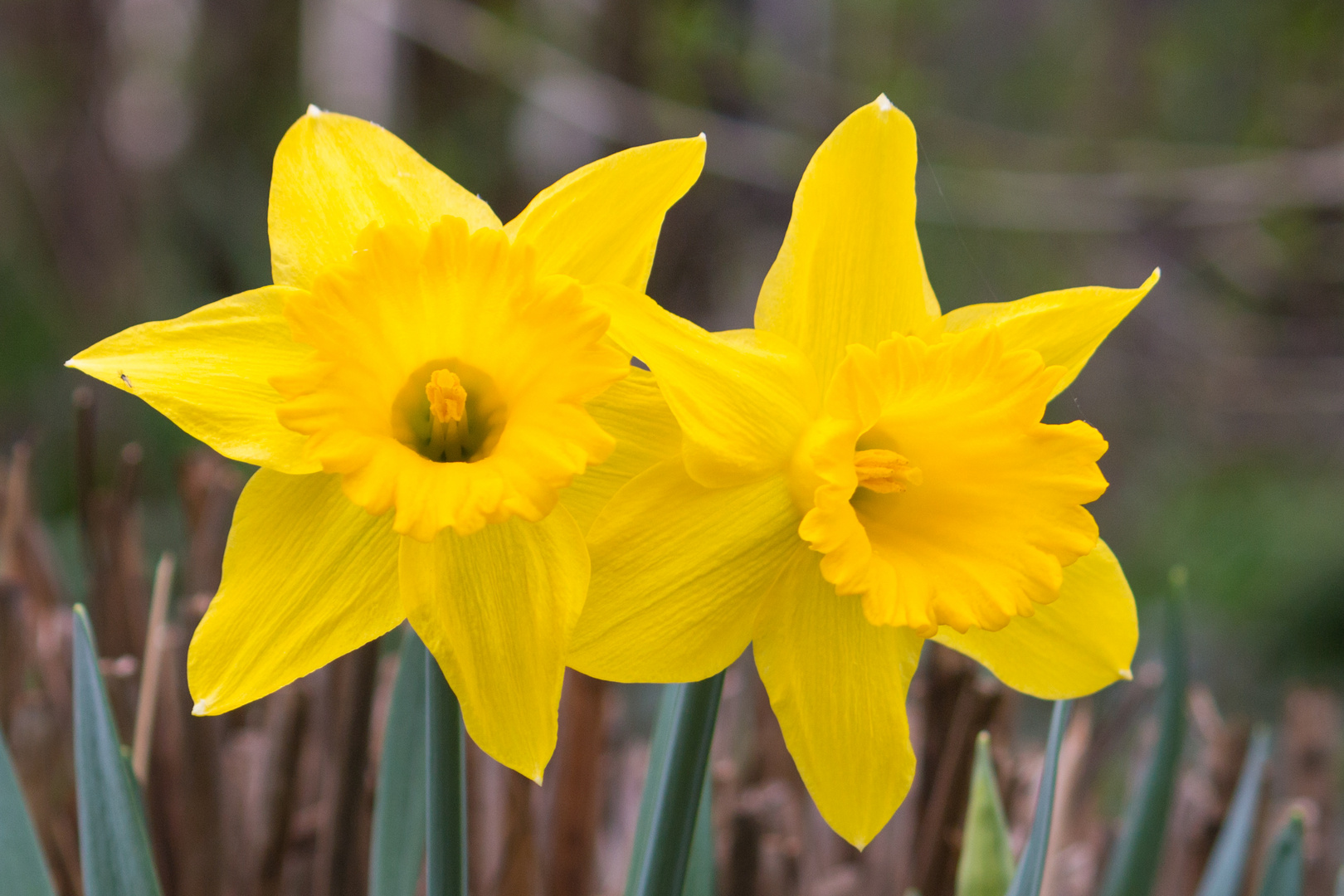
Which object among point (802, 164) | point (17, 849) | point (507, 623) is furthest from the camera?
point (802, 164)

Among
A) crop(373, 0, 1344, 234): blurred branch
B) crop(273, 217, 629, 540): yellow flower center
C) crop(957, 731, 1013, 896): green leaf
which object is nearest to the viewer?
crop(273, 217, 629, 540): yellow flower center

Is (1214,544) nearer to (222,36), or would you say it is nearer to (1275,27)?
(1275,27)

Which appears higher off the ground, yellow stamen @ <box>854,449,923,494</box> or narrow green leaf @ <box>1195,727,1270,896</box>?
yellow stamen @ <box>854,449,923,494</box>

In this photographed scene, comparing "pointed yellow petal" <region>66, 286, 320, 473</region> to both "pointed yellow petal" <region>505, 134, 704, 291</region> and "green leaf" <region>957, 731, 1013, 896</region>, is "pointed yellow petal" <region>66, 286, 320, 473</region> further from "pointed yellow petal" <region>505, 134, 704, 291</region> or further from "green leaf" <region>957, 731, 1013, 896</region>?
"green leaf" <region>957, 731, 1013, 896</region>

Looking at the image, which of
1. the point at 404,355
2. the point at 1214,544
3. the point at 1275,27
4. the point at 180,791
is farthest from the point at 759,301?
the point at 1275,27

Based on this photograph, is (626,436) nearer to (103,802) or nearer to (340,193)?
(340,193)

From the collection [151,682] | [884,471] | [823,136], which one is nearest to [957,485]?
[884,471]

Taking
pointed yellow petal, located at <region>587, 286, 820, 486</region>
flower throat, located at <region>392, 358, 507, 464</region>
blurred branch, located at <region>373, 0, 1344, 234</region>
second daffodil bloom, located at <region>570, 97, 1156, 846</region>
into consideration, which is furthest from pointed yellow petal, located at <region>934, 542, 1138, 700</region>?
blurred branch, located at <region>373, 0, 1344, 234</region>

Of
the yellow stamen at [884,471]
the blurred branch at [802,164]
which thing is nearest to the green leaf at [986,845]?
the yellow stamen at [884,471]
